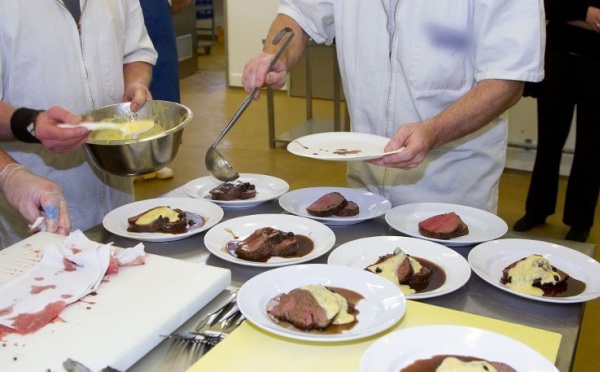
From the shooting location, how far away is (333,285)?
4.32 ft

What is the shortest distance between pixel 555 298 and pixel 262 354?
0.63 meters

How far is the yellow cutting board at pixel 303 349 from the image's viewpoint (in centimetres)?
108

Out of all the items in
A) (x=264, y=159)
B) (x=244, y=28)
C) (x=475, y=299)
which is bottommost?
(x=264, y=159)

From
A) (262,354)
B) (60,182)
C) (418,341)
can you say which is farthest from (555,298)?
(60,182)

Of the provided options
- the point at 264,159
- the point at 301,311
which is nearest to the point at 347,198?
the point at 301,311

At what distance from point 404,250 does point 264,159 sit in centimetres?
371

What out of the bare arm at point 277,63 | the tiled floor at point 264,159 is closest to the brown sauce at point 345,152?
the bare arm at point 277,63

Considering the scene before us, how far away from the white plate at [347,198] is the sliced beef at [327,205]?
2 cm

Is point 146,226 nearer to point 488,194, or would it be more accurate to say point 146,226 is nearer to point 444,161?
point 444,161

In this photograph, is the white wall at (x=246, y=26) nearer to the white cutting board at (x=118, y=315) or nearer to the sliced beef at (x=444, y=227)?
the sliced beef at (x=444, y=227)

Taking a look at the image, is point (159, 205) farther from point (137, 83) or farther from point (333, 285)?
point (333, 285)

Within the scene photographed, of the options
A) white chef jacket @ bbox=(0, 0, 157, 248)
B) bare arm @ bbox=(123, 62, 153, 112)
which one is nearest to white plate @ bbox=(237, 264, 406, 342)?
bare arm @ bbox=(123, 62, 153, 112)

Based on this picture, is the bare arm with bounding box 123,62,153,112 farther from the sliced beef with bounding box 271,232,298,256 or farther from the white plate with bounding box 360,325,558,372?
the white plate with bounding box 360,325,558,372

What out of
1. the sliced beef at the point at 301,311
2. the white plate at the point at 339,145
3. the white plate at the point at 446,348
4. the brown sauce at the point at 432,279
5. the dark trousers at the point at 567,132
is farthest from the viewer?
the dark trousers at the point at 567,132
